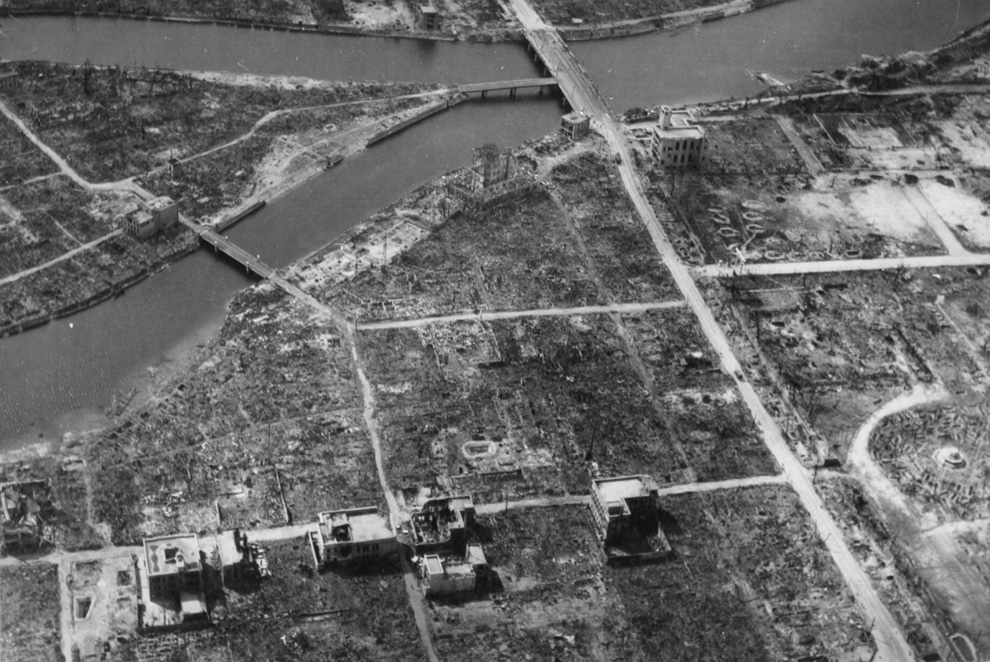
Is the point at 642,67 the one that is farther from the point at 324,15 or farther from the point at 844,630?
the point at 844,630

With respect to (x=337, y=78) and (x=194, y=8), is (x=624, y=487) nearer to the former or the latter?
(x=337, y=78)

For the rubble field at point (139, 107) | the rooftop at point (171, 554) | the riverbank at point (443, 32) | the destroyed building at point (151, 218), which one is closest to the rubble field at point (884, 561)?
the rooftop at point (171, 554)

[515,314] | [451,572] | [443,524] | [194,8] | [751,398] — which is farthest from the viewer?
[194,8]

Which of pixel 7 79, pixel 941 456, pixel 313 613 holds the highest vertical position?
pixel 7 79

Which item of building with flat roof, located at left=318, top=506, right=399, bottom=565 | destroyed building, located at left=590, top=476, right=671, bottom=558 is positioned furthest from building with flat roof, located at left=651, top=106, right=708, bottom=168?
building with flat roof, located at left=318, top=506, right=399, bottom=565

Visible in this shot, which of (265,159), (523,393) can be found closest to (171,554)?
(523,393)

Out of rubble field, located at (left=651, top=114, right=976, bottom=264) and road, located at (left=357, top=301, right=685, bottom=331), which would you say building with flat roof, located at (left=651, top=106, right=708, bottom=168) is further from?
road, located at (left=357, top=301, right=685, bottom=331)

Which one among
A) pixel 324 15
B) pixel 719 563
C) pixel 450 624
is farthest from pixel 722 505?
pixel 324 15

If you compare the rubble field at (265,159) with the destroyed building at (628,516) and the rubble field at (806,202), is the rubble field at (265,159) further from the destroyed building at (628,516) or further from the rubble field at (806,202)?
the destroyed building at (628,516)
